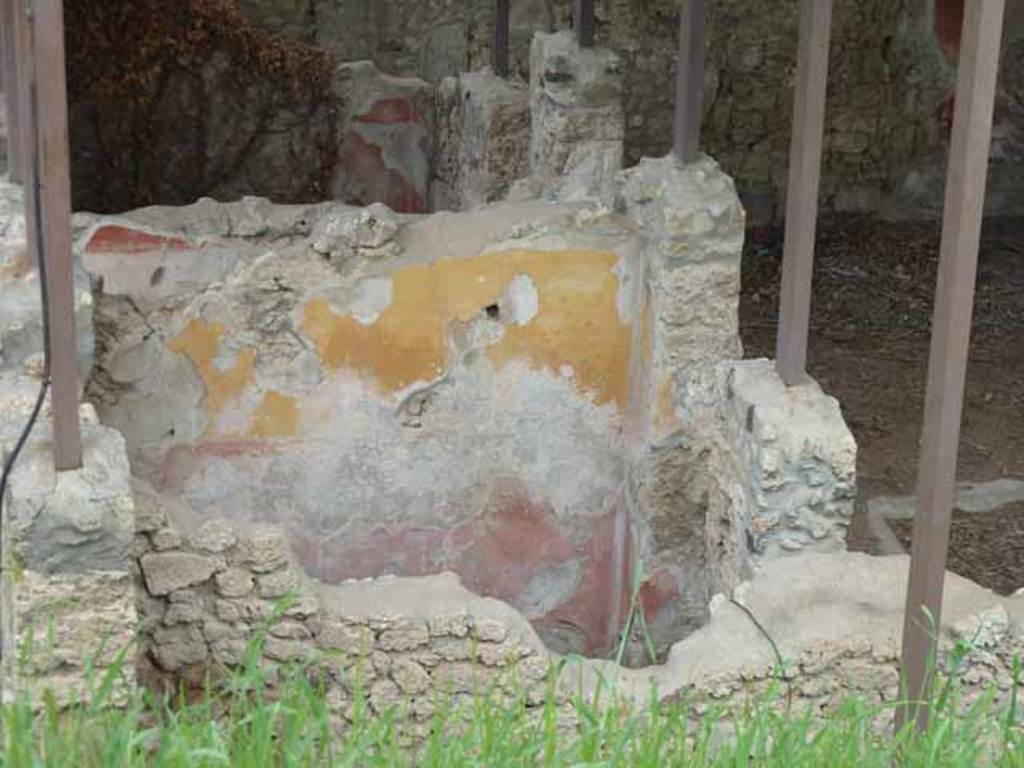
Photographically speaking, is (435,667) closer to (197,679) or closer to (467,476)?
(197,679)

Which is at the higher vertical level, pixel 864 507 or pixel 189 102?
pixel 189 102

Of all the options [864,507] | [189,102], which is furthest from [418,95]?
[864,507]

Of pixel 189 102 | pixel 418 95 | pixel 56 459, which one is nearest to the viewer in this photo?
pixel 56 459

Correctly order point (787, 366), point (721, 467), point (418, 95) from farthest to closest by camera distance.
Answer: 1. point (418, 95)
2. point (721, 467)
3. point (787, 366)

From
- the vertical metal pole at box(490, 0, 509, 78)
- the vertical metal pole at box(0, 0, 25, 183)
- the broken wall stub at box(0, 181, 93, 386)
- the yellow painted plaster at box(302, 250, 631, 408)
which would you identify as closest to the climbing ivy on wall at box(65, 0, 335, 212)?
the vertical metal pole at box(490, 0, 509, 78)

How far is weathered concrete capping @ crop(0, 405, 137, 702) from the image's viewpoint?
4133mm

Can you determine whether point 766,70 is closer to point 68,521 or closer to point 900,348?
point 900,348

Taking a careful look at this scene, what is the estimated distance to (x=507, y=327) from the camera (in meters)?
6.00

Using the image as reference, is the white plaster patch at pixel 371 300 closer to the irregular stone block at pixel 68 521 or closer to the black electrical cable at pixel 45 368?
the black electrical cable at pixel 45 368

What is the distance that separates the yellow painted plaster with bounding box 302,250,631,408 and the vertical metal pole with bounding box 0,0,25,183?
3.83ft

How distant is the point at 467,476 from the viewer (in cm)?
→ 614

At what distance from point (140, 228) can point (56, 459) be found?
167 cm

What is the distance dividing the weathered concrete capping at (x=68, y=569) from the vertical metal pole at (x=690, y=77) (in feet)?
7.93

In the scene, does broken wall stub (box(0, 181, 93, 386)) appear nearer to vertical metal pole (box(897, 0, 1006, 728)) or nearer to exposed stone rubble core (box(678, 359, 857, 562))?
exposed stone rubble core (box(678, 359, 857, 562))
